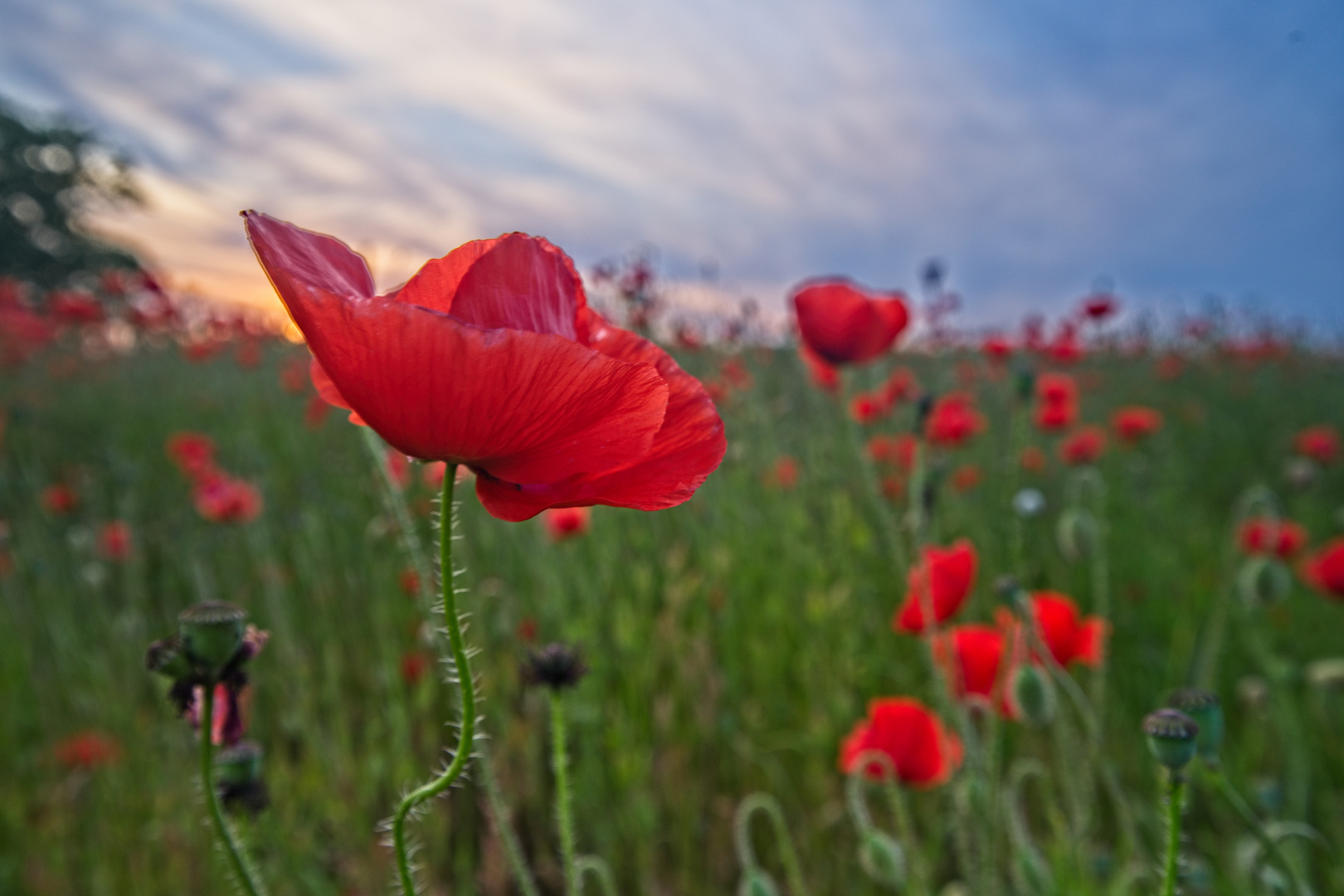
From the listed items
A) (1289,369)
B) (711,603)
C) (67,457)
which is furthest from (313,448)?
(1289,369)

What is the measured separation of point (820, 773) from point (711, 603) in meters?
0.71

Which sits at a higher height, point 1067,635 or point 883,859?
point 1067,635

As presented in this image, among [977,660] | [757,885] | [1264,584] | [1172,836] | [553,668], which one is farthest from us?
[1264,584]

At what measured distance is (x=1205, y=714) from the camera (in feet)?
2.45

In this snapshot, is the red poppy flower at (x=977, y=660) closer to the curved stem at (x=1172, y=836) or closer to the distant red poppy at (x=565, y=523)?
the curved stem at (x=1172, y=836)

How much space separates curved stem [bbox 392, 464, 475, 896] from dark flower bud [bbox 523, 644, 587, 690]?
1.24 feet

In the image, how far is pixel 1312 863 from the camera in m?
2.03

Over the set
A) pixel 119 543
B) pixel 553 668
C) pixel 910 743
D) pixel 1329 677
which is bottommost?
pixel 1329 677

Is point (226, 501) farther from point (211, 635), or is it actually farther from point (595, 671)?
point (211, 635)

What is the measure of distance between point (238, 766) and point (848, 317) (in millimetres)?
1287

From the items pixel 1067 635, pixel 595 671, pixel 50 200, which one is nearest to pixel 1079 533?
pixel 1067 635

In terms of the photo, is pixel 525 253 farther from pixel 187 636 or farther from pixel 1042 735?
pixel 1042 735

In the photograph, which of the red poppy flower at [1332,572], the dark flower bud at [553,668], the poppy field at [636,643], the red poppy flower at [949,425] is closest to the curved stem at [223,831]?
the poppy field at [636,643]

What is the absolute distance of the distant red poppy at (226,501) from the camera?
2883 millimetres
